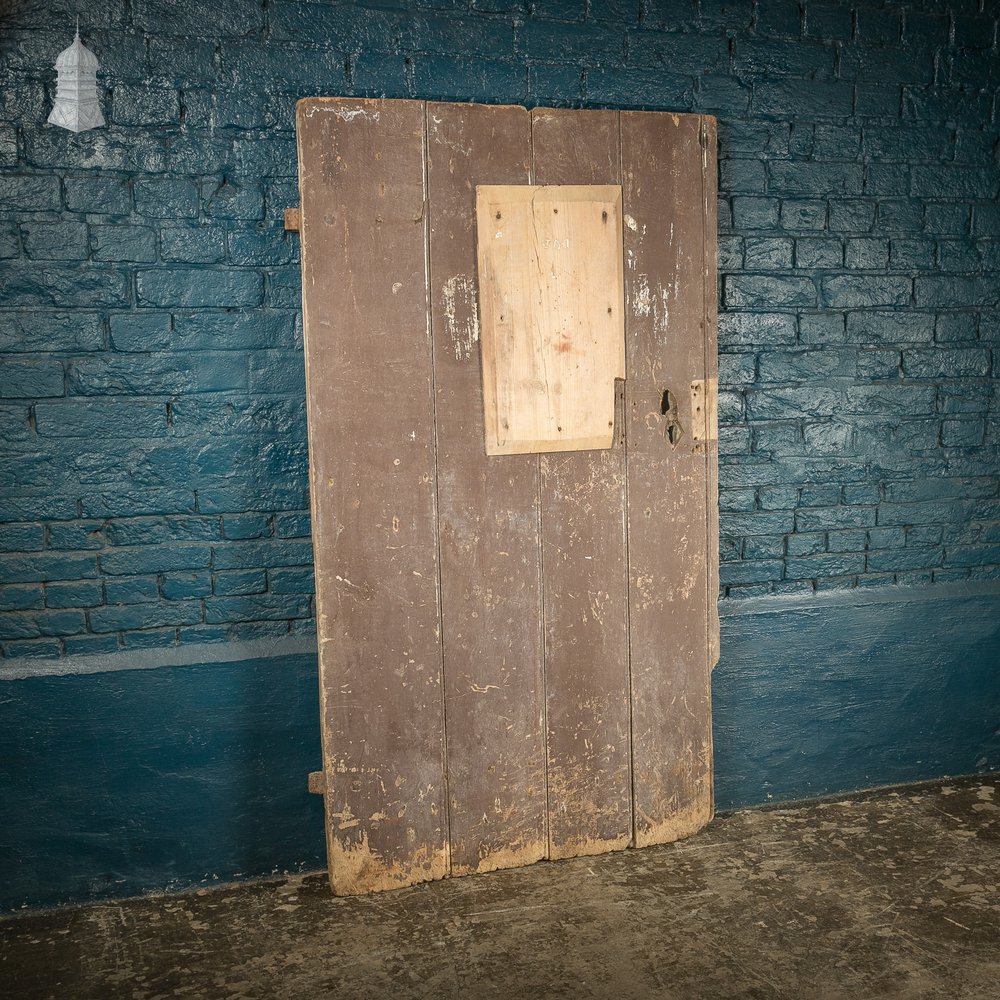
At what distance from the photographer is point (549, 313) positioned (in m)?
2.51

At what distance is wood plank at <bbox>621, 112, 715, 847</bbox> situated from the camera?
256cm

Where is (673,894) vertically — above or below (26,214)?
below

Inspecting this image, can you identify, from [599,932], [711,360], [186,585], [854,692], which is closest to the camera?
[599,932]

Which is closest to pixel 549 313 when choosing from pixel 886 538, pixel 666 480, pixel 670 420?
pixel 670 420

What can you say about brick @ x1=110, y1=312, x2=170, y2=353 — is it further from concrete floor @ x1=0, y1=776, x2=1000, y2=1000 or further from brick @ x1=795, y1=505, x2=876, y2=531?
brick @ x1=795, y1=505, x2=876, y2=531

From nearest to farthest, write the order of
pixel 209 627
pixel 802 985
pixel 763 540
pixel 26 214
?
pixel 802 985 < pixel 26 214 < pixel 209 627 < pixel 763 540

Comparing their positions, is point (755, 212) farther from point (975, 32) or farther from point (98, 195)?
point (98, 195)

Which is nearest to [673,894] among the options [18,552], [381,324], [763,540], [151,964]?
[763,540]

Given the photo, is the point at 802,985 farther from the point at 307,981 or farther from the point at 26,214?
the point at 26,214

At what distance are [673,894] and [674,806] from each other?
288 millimetres

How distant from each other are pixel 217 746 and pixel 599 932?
3.49 feet

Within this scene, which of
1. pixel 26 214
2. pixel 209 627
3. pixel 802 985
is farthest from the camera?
pixel 209 627

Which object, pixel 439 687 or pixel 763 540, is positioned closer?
pixel 439 687

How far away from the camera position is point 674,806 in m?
2.75
